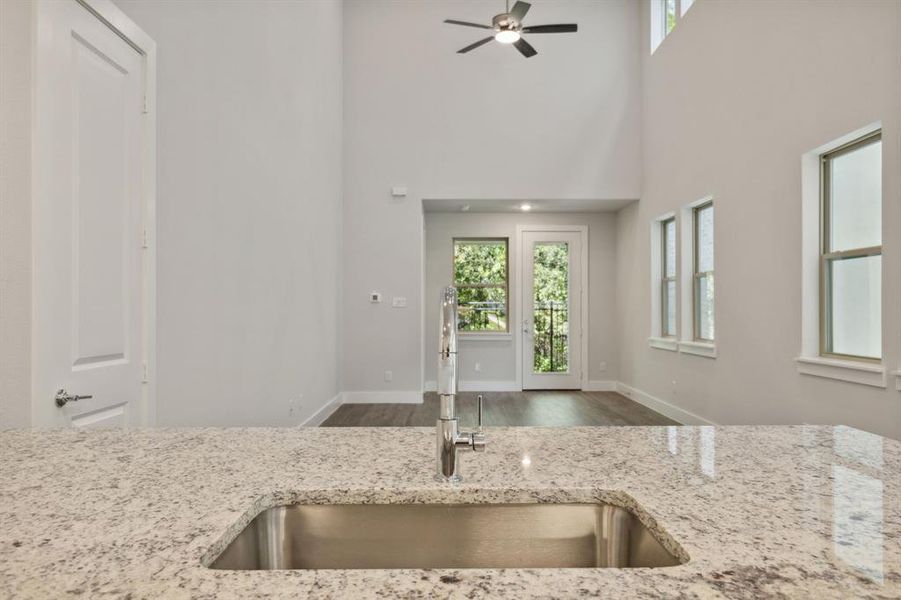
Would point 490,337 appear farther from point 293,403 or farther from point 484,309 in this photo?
point 293,403

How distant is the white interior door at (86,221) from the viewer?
161cm

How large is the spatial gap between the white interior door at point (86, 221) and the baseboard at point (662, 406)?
4.25 metres

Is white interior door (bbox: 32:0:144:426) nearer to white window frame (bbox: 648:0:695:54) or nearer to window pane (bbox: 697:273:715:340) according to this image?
window pane (bbox: 697:273:715:340)

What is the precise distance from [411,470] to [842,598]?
60 centimetres

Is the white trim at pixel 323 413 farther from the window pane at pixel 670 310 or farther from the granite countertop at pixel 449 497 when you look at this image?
the window pane at pixel 670 310

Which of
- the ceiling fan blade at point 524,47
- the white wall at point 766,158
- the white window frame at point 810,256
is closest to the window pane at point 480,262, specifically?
the white wall at point 766,158

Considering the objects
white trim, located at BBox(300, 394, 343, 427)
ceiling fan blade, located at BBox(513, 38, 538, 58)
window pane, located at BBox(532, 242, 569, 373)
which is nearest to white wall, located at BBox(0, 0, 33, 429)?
white trim, located at BBox(300, 394, 343, 427)

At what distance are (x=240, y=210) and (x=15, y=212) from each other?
160 cm

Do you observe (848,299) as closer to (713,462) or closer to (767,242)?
(767,242)

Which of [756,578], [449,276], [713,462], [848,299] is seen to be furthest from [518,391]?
[756,578]

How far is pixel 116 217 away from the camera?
78.5 inches

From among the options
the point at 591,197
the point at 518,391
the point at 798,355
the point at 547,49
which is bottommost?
the point at 518,391

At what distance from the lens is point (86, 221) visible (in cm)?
183

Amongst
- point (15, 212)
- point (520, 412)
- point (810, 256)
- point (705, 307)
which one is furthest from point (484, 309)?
point (15, 212)
